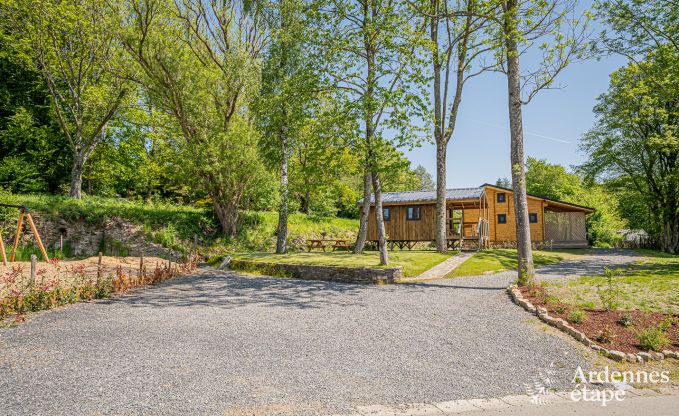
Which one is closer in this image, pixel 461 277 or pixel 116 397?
pixel 116 397

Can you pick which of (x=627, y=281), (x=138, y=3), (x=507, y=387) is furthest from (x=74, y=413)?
(x=138, y=3)

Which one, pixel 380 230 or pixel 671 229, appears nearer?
pixel 380 230

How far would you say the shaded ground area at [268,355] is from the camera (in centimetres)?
420

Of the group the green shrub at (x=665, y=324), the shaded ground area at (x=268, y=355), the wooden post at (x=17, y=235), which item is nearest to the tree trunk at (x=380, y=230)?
the shaded ground area at (x=268, y=355)

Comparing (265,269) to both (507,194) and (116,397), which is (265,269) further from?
(507,194)

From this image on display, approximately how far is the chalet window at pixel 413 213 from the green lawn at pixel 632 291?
13.1m

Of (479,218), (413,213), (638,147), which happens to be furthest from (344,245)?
(638,147)

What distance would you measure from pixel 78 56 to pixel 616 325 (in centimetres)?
3059

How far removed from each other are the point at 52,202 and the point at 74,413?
1919cm

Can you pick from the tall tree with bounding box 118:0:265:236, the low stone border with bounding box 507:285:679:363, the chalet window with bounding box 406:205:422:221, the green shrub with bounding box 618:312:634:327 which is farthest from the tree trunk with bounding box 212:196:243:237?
the green shrub with bounding box 618:312:634:327

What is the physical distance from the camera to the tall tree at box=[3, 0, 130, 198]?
67.5 feet

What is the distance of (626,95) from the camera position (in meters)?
25.4

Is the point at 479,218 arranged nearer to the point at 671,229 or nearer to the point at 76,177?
the point at 671,229

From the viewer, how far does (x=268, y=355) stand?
5.58 m
